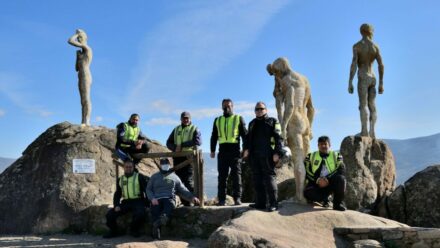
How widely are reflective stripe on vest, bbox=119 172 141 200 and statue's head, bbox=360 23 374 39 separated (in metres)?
7.58

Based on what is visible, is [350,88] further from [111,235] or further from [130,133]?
[111,235]

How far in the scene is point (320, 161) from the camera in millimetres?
8289

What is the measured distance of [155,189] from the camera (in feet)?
28.8

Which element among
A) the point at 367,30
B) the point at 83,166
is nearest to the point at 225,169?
the point at 83,166

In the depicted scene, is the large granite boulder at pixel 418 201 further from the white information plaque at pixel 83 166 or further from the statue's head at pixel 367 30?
the white information plaque at pixel 83 166

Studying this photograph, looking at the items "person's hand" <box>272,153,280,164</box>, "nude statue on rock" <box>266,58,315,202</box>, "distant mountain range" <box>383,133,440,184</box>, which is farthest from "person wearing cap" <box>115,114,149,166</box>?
"distant mountain range" <box>383,133,440,184</box>

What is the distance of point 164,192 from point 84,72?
19.5 ft

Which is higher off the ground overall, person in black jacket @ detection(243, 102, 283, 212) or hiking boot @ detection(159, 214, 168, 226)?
person in black jacket @ detection(243, 102, 283, 212)

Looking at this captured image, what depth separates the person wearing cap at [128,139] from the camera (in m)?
9.84

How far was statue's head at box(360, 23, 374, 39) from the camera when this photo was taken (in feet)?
43.0

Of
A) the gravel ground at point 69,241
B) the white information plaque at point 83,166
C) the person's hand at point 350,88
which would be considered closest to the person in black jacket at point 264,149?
the gravel ground at point 69,241

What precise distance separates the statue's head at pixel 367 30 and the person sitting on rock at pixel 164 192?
7184 mm

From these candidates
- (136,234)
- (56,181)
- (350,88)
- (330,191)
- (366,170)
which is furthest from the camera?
(350,88)

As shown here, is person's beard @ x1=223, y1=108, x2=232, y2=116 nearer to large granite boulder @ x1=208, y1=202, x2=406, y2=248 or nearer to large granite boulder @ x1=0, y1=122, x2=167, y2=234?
large granite boulder @ x1=208, y1=202, x2=406, y2=248
